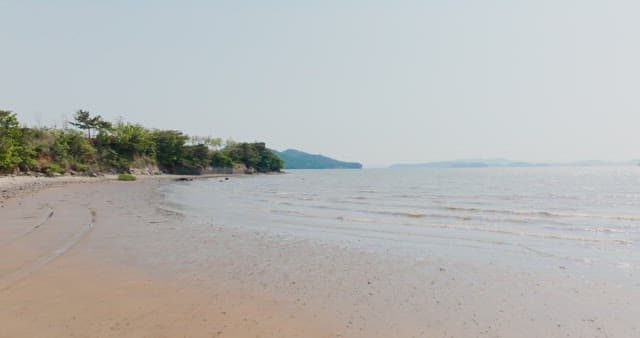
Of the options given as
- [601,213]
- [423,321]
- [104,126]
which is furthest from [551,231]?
Answer: [104,126]

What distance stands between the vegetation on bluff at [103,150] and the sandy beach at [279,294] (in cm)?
5037

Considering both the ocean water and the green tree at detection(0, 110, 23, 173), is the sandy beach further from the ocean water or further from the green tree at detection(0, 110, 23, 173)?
the green tree at detection(0, 110, 23, 173)

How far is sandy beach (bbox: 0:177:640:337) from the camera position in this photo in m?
5.69

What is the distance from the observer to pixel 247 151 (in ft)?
479

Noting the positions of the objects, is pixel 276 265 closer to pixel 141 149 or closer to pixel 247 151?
pixel 141 149

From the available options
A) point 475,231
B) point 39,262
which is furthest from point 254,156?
point 39,262

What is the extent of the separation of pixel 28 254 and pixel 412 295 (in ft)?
30.0

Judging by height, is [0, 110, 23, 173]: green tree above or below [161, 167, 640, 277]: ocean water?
above

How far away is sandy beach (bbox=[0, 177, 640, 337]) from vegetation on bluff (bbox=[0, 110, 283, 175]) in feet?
165

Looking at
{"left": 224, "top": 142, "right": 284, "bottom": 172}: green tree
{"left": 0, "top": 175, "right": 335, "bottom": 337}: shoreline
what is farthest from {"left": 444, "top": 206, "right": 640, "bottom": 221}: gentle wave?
{"left": 224, "top": 142, "right": 284, "bottom": 172}: green tree

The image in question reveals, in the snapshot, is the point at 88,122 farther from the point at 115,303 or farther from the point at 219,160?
the point at 115,303

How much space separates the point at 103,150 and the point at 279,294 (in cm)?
8884

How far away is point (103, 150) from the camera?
Result: 84.3 metres

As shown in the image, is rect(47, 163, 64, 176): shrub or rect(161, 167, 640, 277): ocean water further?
rect(47, 163, 64, 176): shrub
